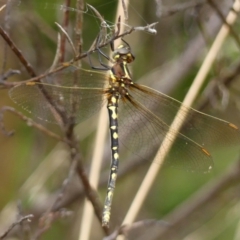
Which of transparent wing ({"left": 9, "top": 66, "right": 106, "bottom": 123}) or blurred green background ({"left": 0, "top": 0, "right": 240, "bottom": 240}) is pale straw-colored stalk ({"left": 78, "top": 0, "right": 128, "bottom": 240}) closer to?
transparent wing ({"left": 9, "top": 66, "right": 106, "bottom": 123})

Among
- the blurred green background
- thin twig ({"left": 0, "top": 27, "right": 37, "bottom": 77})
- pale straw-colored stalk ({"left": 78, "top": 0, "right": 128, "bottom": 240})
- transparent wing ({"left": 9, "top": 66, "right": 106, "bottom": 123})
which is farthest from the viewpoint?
the blurred green background

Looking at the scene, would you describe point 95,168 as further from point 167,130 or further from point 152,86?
point 152,86

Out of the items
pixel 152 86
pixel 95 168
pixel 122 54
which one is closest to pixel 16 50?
pixel 122 54

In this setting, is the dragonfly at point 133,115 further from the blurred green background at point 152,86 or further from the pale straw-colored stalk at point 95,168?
the blurred green background at point 152,86

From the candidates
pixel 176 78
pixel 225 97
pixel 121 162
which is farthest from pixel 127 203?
pixel 225 97

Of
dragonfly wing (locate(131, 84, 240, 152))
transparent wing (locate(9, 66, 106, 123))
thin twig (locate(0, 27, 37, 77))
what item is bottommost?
dragonfly wing (locate(131, 84, 240, 152))

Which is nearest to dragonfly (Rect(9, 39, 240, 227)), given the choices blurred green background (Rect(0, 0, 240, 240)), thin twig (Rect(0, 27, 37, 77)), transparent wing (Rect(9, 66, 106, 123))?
transparent wing (Rect(9, 66, 106, 123))

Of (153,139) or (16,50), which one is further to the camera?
(153,139)
